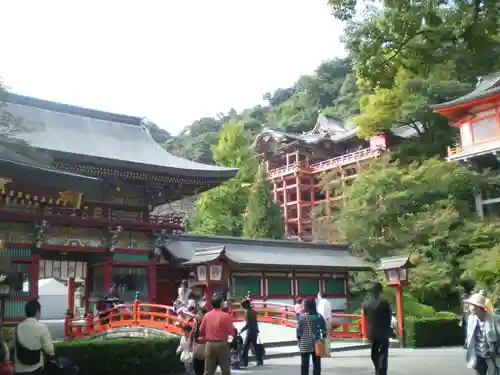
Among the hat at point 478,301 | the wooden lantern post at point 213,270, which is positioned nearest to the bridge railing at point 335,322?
the wooden lantern post at point 213,270

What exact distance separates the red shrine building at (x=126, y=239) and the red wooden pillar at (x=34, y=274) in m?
0.04

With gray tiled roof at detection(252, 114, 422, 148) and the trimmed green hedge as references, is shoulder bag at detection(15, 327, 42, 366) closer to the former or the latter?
the trimmed green hedge

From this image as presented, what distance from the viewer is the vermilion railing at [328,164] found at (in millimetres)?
45347

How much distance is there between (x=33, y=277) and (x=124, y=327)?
5.21 meters

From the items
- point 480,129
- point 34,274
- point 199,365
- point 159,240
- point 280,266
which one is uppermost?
point 480,129

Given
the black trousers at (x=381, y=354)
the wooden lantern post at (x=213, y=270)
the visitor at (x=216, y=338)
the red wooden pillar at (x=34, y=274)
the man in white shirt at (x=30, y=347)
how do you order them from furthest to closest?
1. the red wooden pillar at (x=34, y=274)
2. the wooden lantern post at (x=213, y=270)
3. the black trousers at (x=381, y=354)
4. the visitor at (x=216, y=338)
5. the man in white shirt at (x=30, y=347)

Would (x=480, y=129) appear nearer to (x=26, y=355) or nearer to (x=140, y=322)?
(x=140, y=322)

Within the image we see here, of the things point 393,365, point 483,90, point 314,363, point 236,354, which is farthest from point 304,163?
point 314,363

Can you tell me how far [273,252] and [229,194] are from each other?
957 cm

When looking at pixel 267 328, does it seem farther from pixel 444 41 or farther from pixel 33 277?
pixel 444 41

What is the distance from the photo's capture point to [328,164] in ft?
166

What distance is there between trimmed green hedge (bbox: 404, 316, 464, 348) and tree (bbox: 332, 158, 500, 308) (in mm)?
7420

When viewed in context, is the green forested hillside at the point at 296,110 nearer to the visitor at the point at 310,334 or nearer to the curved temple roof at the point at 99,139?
the curved temple roof at the point at 99,139

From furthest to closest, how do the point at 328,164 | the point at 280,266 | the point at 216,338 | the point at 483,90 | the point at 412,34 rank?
the point at 328,164 < the point at 483,90 < the point at 280,266 < the point at 412,34 < the point at 216,338
